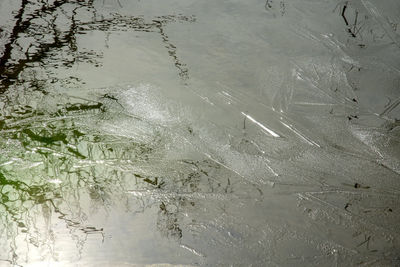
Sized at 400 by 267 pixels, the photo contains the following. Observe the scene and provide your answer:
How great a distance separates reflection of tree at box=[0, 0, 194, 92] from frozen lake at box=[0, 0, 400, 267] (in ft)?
0.06

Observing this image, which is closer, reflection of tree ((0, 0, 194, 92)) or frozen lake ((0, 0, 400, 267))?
frozen lake ((0, 0, 400, 267))

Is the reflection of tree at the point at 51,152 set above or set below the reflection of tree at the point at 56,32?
below

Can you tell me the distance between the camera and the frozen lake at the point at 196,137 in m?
2.25

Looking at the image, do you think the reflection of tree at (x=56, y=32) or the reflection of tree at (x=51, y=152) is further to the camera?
the reflection of tree at (x=56, y=32)

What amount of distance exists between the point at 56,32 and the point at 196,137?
6.11ft

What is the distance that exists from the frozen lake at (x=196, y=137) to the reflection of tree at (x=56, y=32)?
0.02 metres

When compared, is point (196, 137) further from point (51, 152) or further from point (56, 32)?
point (56, 32)

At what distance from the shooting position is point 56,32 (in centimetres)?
382

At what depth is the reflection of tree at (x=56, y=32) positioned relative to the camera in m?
3.43

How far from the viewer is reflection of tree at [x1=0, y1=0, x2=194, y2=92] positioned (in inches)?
135

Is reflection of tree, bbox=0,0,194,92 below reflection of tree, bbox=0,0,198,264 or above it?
above

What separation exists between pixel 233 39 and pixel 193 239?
2.18 metres

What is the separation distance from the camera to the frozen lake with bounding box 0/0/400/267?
2.25 metres

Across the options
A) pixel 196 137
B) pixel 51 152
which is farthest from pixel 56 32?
pixel 196 137
